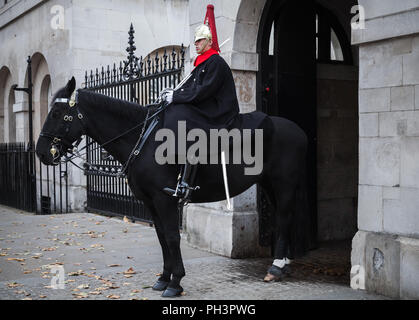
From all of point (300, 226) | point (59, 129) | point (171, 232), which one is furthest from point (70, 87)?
point (300, 226)

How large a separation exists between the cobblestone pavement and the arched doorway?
775 millimetres

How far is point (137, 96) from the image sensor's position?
36.0ft

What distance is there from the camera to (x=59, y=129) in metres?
5.44

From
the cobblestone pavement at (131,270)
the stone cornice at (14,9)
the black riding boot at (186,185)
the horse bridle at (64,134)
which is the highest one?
the stone cornice at (14,9)

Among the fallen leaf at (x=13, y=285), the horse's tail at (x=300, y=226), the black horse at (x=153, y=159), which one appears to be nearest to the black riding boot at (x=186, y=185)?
the black horse at (x=153, y=159)

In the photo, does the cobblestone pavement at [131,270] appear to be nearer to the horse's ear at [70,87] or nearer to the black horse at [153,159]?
the black horse at [153,159]

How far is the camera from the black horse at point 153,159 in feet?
17.8

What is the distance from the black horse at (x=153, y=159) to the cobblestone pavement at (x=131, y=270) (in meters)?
0.48

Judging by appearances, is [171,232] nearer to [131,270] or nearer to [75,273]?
[131,270]

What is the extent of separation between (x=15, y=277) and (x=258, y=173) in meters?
3.20

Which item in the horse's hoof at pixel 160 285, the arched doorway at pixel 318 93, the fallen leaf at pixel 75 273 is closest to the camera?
the horse's hoof at pixel 160 285

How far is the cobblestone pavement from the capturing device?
562cm

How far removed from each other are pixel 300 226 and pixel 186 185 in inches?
63.3
